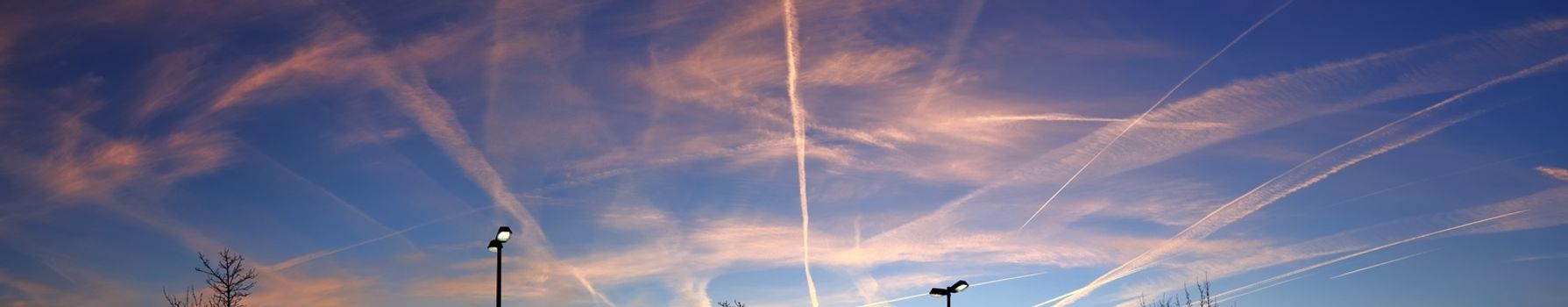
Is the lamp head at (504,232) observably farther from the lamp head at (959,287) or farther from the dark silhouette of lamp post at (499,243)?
the lamp head at (959,287)

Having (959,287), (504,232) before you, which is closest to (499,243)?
(504,232)

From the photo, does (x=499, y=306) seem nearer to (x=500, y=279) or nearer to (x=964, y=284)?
(x=500, y=279)

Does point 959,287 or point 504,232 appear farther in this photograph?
point 959,287

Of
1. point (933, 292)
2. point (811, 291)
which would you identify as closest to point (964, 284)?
point (933, 292)

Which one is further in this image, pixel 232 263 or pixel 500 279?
→ pixel 232 263

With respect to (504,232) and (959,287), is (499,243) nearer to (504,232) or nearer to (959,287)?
(504,232)

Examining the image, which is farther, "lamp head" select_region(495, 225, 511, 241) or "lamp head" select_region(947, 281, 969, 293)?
"lamp head" select_region(947, 281, 969, 293)

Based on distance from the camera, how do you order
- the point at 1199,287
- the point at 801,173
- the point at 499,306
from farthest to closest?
the point at 801,173 → the point at 1199,287 → the point at 499,306

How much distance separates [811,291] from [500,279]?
6029cm

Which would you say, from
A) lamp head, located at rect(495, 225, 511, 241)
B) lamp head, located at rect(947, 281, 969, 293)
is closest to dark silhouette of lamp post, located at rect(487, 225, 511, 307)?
lamp head, located at rect(495, 225, 511, 241)

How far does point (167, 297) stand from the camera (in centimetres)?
3431

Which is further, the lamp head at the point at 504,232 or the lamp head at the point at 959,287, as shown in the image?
the lamp head at the point at 959,287

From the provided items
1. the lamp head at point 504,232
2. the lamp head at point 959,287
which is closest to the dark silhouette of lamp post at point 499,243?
the lamp head at point 504,232

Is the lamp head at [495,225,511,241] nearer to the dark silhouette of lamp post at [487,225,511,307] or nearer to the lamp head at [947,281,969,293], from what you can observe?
the dark silhouette of lamp post at [487,225,511,307]
